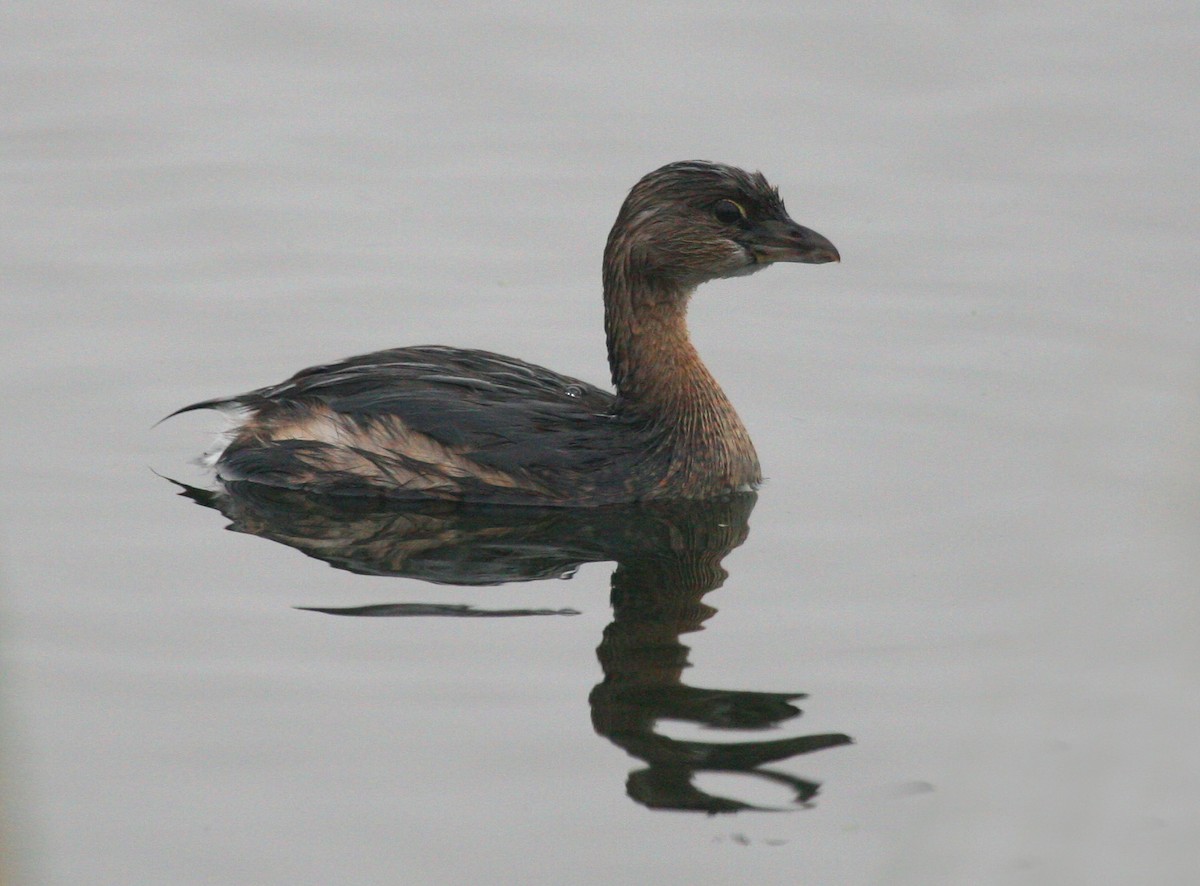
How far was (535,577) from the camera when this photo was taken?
7.97 metres

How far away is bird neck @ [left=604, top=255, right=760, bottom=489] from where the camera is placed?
890 cm

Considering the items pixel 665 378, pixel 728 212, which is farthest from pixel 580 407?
pixel 728 212

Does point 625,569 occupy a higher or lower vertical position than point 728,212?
lower

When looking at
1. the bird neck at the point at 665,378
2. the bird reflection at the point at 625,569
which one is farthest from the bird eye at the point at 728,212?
the bird reflection at the point at 625,569

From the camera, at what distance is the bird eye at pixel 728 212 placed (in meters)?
8.88

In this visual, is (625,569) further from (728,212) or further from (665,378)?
(728,212)

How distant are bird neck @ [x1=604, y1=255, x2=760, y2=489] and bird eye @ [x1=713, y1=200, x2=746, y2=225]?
0.36 meters

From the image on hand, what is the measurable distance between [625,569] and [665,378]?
3.79ft

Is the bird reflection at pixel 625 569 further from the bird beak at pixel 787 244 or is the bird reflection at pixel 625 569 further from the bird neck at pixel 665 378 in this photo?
the bird beak at pixel 787 244

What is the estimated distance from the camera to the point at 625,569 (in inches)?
320

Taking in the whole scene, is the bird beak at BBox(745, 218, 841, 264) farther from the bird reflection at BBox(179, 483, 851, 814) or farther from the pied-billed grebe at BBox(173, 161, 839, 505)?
the bird reflection at BBox(179, 483, 851, 814)

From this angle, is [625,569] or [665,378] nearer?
[625,569]

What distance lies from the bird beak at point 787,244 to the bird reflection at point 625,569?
0.99 m

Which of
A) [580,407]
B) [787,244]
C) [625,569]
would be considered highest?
[787,244]
